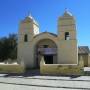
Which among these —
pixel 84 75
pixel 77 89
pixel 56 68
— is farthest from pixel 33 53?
pixel 77 89

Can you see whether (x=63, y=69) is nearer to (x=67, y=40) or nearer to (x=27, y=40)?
(x=67, y=40)

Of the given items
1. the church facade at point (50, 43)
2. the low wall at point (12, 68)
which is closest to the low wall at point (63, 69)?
the low wall at point (12, 68)

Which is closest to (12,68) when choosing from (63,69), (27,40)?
(63,69)

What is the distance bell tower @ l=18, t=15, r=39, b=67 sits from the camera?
1240 inches

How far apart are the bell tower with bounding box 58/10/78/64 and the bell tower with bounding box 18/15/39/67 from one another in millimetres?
4363

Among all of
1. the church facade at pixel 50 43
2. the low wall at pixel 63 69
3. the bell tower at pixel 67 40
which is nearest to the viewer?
the low wall at pixel 63 69

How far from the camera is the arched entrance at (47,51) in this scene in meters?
31.3

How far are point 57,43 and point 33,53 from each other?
3.97m

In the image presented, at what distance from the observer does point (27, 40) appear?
32219mm

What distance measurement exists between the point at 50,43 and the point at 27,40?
359cm

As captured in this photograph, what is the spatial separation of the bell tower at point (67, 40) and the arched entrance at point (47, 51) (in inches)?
61.7

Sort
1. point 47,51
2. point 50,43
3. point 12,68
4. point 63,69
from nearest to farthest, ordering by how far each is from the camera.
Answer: point 63,69
point 12,68
point 47,51
point 50,43

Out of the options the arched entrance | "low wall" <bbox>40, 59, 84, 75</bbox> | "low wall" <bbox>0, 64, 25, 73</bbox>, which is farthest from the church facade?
"low wall" <bbox>40, 59, 84, 75</bbox>

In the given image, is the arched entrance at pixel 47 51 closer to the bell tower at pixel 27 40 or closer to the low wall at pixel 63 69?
the bell tower at pixel 27 40
